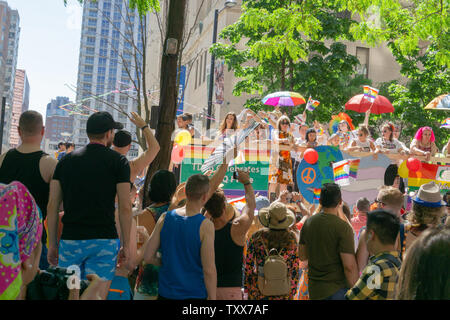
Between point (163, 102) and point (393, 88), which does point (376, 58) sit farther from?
point (163, 102)

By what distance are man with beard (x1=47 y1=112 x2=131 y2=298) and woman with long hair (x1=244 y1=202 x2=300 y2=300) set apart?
4.30ft

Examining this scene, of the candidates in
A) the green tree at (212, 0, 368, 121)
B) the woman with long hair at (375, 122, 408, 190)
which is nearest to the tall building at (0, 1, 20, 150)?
the green tree at (212, 0, 368, 121)

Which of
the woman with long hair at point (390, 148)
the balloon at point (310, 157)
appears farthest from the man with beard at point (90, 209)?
the woman with long hair at point (390, 148)

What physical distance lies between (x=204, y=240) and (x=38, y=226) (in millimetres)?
1651

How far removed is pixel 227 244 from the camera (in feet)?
15.1

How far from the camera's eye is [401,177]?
10.1 m

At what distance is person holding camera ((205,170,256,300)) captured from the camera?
4590mm

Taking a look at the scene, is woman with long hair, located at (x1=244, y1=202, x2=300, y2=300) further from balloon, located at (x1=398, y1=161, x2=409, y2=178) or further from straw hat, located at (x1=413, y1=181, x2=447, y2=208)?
balloon, located at (x1=398, y1=161, x2=409, y2=178)

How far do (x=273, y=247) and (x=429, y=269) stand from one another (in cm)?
286

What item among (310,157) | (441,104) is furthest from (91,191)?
(441,104)

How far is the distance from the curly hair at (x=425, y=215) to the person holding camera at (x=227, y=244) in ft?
5.02

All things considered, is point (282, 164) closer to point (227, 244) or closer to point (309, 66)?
point (227, 244)

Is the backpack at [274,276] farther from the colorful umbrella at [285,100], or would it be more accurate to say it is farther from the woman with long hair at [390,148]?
the colorful umbrella at [285,100]
